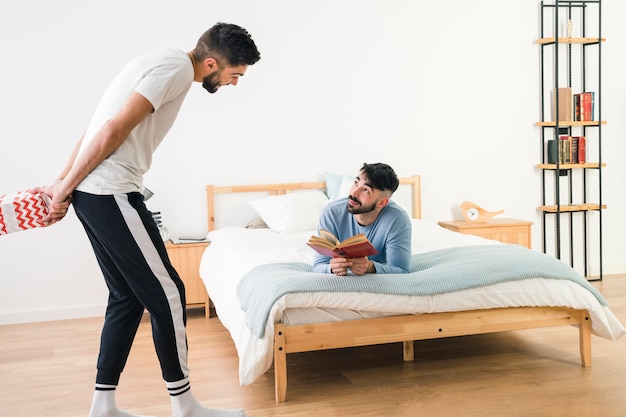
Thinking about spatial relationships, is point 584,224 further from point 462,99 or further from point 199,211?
point 199,211

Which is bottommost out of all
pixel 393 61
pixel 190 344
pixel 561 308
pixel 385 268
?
pixel 190 344

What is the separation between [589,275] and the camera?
5328mm

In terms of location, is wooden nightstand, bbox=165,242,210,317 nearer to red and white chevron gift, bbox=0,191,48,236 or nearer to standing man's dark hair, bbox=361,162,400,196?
standing man's dark hair, bbox=361,162,400,196

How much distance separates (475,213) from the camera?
196 inches

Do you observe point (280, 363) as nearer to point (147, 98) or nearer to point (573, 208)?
point (147, 98)

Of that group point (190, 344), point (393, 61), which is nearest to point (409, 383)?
point (190, 344)

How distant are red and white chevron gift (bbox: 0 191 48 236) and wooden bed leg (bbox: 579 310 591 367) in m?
2.19

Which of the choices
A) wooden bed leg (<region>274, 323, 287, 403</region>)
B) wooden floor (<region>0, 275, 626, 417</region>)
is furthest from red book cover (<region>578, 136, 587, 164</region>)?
wooden bed leg (<region>274, 323, 287, 403</region>)

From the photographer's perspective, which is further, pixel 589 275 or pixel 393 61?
pixel 589 275

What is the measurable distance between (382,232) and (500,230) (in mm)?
2042

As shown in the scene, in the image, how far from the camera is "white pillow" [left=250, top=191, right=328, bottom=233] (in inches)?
172

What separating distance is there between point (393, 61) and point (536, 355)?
241cm

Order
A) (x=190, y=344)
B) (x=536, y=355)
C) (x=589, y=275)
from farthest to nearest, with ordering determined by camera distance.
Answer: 1. (x=589, y=275)
2. (x=190, y=344)
3. (x=536, y=355)

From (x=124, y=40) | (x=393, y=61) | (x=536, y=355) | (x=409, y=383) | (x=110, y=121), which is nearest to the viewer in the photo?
(x=110, y=121)
